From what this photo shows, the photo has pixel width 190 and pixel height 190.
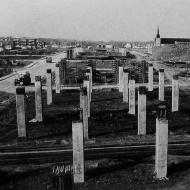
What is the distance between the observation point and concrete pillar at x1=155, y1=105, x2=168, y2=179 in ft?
56.4

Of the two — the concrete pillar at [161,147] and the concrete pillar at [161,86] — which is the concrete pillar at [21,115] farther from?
the concrete pillar at [161,86]

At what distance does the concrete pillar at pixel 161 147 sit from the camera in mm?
17183

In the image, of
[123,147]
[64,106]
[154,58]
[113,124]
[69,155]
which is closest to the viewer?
[69,155]

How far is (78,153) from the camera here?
1714cm

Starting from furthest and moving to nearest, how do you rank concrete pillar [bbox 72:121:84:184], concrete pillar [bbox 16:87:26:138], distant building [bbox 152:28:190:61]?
1. distant building [bbox 152:28:190:61]
2. concrete pillar [bbox 16:87:26:138]
3. concrete pillar [bbox 72:121:84:184]

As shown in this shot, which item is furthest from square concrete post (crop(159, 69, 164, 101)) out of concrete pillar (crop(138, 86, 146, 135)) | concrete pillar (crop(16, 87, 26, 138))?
concrete pillar (crop(16, 87, 26, 138))

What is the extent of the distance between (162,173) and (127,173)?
165cm

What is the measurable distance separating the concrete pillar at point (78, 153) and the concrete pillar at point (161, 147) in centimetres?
352

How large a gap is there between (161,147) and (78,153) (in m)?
3.90

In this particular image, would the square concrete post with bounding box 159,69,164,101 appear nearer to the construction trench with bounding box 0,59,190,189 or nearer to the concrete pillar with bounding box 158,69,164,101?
the concrete pillar with bounding box 158,69,164,101

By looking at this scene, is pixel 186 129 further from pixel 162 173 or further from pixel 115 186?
pixel 115 186

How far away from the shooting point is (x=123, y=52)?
95188 mm

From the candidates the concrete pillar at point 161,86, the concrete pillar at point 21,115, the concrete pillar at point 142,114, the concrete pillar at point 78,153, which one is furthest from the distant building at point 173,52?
the concrete pillar at point 78,153

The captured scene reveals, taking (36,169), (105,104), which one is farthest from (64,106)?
(36,169)
